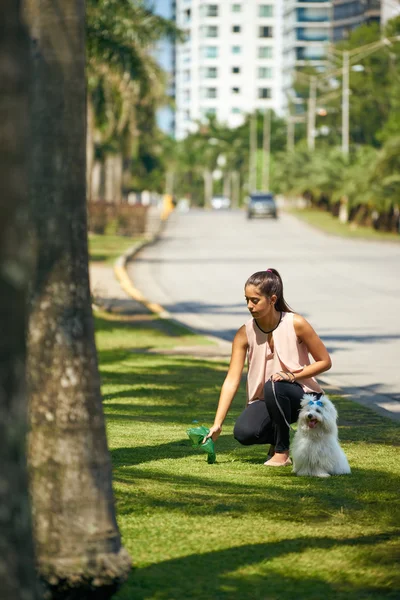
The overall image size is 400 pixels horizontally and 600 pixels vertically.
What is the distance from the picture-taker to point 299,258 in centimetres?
3981

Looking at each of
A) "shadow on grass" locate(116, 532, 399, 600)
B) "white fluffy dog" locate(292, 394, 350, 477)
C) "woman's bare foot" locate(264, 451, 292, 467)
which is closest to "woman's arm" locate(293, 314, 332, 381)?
"white fluffy dog" locate(292, 394, 350, 477)

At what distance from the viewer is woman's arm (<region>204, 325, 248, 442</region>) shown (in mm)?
7812

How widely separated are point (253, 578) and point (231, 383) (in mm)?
2584

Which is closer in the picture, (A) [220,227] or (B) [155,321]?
(B) [155,321]

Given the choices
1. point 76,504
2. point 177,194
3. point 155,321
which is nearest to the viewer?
point 76,504

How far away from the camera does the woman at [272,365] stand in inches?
311

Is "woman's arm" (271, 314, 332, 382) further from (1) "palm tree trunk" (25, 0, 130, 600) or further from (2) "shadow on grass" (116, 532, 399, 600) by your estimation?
(1) "palm tree trunk" (25, 0, 130, 600)

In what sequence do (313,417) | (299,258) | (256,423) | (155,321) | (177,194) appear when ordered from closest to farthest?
(313,417) < (256,423) < (155,321) < (299,258) < (177,194)

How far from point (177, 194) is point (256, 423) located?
17051cm

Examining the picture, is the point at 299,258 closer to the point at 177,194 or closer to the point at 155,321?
the point at 155,321

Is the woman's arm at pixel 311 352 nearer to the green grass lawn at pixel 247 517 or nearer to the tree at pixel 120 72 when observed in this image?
the green grass lawn at pixel 247 517

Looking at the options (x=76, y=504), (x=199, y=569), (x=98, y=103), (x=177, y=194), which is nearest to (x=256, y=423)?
(x=199, y=569)

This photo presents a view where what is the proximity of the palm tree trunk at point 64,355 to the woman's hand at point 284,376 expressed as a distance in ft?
10.1

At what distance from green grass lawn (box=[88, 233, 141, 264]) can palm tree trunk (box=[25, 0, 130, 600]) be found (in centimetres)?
3044
